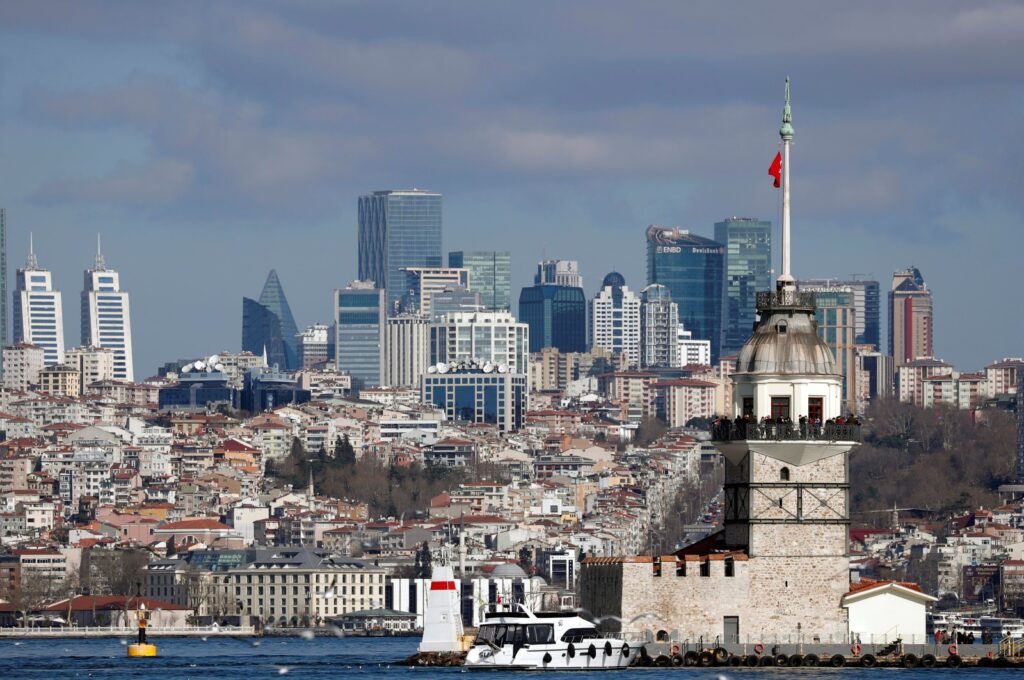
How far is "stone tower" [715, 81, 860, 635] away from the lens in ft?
186

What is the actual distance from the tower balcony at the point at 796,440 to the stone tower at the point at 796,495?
2 cm

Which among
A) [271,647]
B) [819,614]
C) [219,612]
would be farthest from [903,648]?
[219,612]

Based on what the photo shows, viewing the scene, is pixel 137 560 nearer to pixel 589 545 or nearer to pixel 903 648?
pixel 589 545

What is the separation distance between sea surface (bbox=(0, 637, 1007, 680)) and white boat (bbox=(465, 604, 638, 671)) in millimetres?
431

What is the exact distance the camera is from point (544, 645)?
59.1 metres

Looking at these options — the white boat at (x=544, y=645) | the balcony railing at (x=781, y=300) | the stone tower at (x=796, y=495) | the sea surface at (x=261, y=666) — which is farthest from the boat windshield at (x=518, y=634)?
the balcony railing at (x=781, y=300)

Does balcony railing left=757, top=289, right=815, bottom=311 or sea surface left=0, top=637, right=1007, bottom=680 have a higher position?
balcony railing left=757, top=289, right=815, bottom=311

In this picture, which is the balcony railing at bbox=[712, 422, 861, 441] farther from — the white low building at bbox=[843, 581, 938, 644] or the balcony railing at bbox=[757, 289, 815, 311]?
the white low building at bbox=[843, 581, 938, 644]

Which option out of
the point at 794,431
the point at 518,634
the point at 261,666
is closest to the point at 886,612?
the point at 794,431

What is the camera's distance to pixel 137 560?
600 ft

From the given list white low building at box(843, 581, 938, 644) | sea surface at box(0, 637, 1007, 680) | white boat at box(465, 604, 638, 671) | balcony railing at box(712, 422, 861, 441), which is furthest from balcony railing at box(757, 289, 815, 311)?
sea surface at box(0, 637, 1007, 680)

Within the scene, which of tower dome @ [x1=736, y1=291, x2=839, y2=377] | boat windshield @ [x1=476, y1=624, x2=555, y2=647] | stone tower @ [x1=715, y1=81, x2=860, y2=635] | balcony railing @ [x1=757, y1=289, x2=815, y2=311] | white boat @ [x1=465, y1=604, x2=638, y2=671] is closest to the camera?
stone tower @ [x1=715, y1=81, x2=860, y2=635]

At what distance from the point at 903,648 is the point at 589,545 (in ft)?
442

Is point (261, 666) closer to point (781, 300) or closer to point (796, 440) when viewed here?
point (781, 300)
